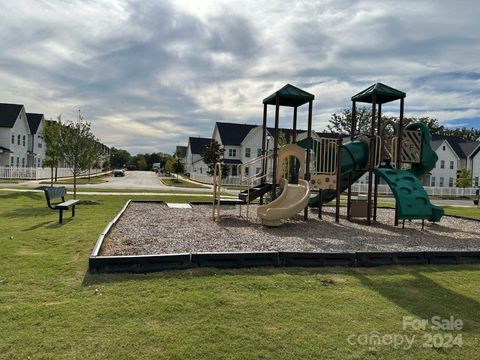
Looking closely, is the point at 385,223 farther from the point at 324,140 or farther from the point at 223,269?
the point at 223,269

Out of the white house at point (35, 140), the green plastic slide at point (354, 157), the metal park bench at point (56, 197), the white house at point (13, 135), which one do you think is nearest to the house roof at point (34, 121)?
the white house at point (35, 140)

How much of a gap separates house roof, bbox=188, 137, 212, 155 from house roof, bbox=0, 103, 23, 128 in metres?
31.3

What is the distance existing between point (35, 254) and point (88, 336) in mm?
3901

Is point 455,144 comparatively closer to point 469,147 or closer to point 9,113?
point 469,147

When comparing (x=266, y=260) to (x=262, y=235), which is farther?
(x=262, y=235)

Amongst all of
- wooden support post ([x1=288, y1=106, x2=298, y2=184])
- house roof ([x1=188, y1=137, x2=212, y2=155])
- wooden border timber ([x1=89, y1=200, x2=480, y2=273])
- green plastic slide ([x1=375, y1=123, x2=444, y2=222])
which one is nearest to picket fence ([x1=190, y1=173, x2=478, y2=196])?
house roof ([x1=188, y1=137, x2=212, y2=155])

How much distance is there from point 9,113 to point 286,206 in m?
46.7

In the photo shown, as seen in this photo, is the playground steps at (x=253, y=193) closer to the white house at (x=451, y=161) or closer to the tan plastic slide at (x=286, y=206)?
the tan plastic slide at (x=286, y=206)

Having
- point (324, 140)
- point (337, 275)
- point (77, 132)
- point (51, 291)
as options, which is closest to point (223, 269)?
point (337, 275)

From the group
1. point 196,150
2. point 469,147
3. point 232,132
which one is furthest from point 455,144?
point 196,150

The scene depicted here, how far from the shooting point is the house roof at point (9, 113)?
45.2m

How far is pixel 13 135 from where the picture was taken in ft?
153

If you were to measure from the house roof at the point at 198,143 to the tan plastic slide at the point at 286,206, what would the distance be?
60.9m

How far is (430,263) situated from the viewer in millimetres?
7531
